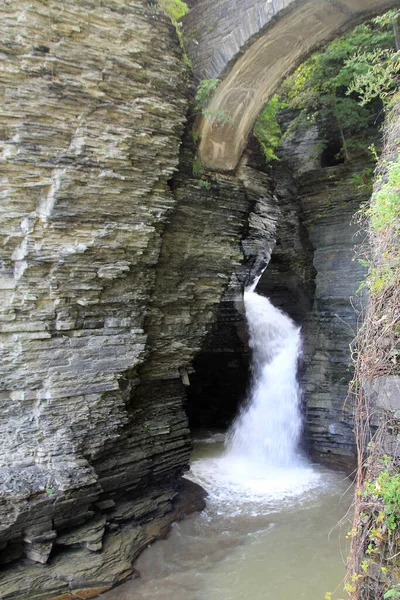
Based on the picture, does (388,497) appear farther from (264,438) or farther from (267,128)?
(267,128)

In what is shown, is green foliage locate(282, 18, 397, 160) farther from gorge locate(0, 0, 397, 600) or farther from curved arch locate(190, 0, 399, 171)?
Answer: gorge locate(0, 0, 397, 600)

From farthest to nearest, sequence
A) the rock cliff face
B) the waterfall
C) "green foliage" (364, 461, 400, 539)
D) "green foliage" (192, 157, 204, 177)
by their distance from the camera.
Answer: the waterfall < "green foliage" (192, 157, 204, 177) < the rock cliff face < "green foliage" (364, 461, 400, 539)

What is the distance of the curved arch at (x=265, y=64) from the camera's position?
664cm

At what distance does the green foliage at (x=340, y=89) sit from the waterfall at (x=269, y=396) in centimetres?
427

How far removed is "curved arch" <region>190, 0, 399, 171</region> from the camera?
6.64m

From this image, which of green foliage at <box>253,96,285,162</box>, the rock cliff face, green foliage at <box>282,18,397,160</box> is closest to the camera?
the rock cliff face

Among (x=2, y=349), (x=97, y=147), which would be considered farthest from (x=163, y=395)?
(x=97, y=147)

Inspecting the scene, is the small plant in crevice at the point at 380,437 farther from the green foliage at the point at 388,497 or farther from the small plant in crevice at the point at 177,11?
the small plant in crevice at the point at 177,11

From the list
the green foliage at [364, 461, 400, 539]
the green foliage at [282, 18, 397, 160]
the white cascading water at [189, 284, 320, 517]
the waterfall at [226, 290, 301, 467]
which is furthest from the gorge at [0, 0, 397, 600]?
the green foliage at [364, 461, 400, 539]

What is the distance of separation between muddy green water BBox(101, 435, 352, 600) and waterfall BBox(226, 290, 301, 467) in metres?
0.96

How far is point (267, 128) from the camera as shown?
29.1ft

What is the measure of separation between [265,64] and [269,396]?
6.64 meters

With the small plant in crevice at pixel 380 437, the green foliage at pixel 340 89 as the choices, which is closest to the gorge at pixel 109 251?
the green foliage at pixel 340 89

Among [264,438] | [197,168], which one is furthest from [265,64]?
[264,438]
